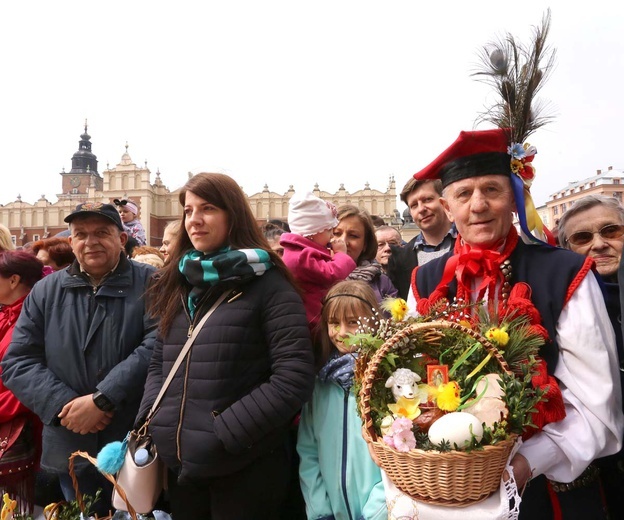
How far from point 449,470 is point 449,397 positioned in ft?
0.67

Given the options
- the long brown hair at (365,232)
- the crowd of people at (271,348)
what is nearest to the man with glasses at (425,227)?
the long brown hair at (365,232)

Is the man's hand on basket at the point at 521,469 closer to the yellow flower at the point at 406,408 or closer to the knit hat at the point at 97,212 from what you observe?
the yellow flower at the point at 406,408

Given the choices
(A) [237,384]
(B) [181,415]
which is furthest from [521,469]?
(B) [181,415]

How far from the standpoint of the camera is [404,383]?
147cm

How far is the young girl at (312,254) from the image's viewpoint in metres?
2.81

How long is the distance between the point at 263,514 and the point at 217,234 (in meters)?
1.32

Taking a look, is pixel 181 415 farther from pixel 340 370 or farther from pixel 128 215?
pixel 128 215

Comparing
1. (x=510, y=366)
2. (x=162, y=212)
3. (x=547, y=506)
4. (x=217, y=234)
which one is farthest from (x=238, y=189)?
(x=162, y=212)

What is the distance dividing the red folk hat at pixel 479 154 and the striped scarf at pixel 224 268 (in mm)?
937

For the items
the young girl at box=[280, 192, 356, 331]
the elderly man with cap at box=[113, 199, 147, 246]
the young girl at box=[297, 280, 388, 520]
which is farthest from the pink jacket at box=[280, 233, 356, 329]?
the elderly man with cap at box=[113, 199, 147, 246]

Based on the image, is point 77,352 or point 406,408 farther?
point 77,352

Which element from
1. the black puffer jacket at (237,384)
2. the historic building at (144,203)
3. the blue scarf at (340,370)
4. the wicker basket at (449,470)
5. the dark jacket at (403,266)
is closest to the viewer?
the wicker basket at (449,470)

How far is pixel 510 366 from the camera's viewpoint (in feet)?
4.93

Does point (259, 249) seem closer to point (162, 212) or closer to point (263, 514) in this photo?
point (263, 514)
